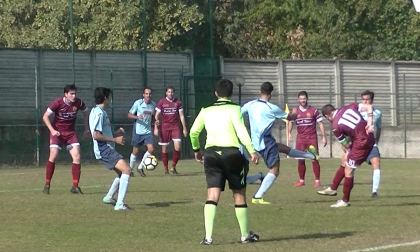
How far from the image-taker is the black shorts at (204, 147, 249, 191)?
10727 millimetres

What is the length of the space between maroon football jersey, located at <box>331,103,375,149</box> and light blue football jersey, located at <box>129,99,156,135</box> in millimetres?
8651

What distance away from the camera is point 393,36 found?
49375 millimetres

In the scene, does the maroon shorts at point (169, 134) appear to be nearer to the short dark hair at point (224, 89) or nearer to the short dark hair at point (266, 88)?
the short dark hair at point (266, 88)

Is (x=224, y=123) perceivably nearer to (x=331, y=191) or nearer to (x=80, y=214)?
(x=80, y=214)

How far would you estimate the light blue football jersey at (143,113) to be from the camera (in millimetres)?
22734

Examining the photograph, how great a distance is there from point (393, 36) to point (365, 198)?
34.0m

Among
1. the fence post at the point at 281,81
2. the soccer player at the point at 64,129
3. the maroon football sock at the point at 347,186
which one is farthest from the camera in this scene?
the fence post at the point at 281,81

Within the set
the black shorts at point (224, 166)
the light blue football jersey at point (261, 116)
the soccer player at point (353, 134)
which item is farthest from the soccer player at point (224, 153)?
the light blue football jersey at point (261, 116)

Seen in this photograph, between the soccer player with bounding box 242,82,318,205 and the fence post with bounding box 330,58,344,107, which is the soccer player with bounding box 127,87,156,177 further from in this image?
the fence post with bounding box 330,58,344,107

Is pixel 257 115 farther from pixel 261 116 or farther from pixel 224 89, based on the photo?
pixel 224 89

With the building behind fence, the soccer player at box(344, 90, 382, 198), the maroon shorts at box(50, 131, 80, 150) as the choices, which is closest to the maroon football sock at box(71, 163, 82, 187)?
the maroon shorts at box(50, 131, 80, 150)

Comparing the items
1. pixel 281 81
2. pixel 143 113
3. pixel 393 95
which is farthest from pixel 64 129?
pixel 393 95

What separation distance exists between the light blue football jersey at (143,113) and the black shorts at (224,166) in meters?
12.0

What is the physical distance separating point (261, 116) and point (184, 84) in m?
18.8
